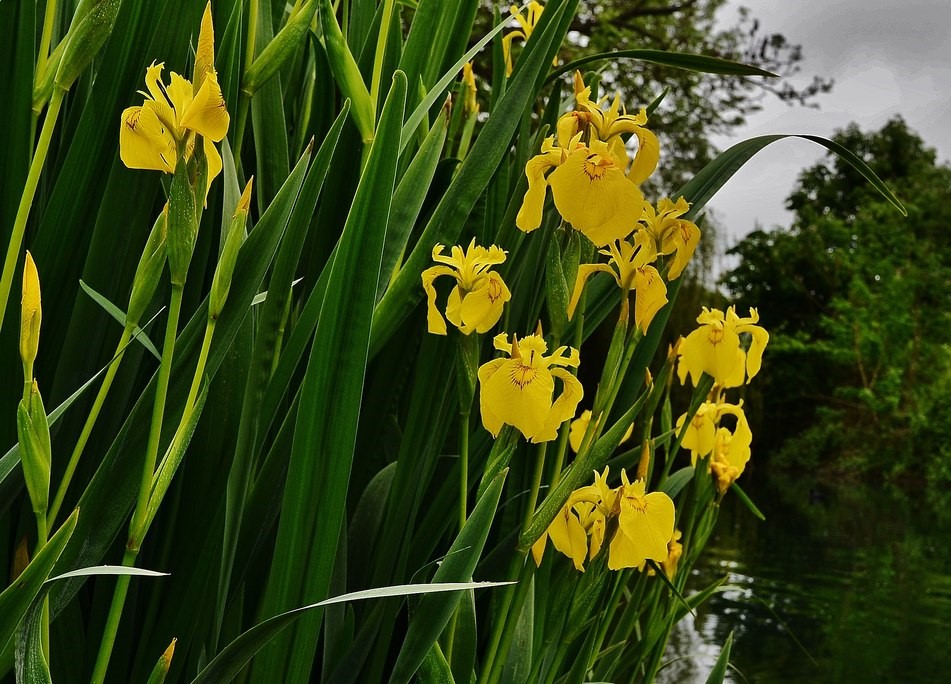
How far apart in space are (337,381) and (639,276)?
16 cm

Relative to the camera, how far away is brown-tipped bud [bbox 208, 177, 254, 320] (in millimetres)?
289

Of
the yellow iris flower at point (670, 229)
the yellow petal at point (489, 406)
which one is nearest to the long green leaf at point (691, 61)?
the yellow iris flower at point (670, 229)

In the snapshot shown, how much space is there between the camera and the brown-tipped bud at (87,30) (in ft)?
1.07

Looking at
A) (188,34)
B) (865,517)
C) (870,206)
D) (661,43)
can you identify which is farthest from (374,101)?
(870,206)

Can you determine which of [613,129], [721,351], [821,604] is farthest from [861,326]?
[613,129]

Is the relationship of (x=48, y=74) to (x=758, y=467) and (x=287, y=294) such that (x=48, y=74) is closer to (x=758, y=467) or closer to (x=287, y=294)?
(x=287, y=294)

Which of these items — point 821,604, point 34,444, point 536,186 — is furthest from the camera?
point 821,604

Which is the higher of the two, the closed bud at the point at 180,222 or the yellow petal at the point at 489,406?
the closed bud at the point at 180,222

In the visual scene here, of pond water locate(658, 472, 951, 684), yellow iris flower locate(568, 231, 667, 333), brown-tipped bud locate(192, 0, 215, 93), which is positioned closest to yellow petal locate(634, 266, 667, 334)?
yellow iris flower locate(568, 231, 667, 333)

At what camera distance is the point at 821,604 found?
273cm

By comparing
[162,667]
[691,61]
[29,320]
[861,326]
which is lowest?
[162,667]

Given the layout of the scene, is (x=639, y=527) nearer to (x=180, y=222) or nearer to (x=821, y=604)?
(x=180, y=222)

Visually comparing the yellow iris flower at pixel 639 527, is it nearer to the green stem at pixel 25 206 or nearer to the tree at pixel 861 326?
the green stem at pixel 25 206

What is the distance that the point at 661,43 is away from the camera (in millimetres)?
4418
